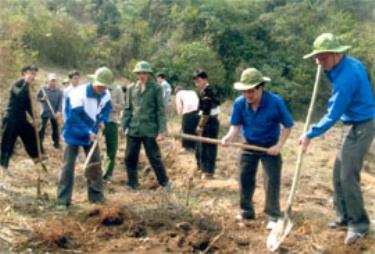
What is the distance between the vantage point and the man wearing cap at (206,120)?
9477 millimetres

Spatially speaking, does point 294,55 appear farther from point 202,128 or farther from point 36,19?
point 202,128

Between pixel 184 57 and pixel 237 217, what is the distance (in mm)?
15221

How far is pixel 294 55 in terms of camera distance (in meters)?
26.3

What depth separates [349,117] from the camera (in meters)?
5.70

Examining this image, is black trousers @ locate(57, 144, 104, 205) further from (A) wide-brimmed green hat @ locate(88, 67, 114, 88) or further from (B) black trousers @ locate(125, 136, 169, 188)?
(B) black trousers @ locate(125, 136, 169, 188)

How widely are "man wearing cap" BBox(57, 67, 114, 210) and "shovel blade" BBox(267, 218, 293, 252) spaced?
8.11ft

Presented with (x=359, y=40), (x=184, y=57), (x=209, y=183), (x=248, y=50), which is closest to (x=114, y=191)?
(x=209, y=183)

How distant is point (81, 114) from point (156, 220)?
62.0 inches

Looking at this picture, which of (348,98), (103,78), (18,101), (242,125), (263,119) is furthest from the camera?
(18,101)

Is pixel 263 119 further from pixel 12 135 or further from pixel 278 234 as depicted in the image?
pixel 12 135

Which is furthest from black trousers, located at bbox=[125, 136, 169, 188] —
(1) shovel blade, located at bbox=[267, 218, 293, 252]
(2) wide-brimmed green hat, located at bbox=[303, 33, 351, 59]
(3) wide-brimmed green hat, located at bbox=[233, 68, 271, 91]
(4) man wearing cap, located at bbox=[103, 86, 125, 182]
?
(2) wide-brimmed green hat, located at bbox=[303, 33, 351, 59]

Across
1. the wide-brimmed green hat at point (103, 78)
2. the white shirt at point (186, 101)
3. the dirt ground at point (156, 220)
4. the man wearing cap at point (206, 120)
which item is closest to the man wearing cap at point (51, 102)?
the dirt ground at point (156, 220)

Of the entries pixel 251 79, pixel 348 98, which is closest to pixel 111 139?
pixel 251 79

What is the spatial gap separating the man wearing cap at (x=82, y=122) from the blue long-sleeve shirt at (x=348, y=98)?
259 centimetres
